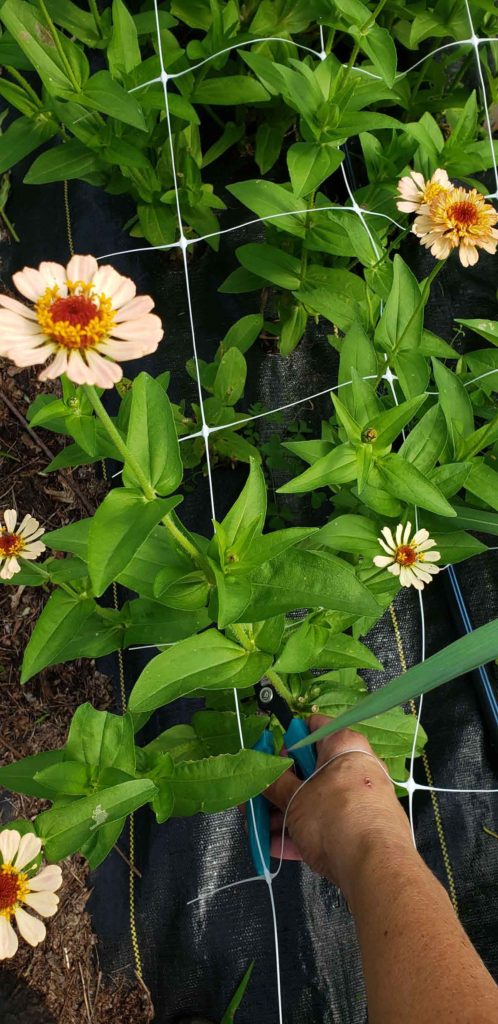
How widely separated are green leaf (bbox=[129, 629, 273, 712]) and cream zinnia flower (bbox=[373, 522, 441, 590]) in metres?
0.24

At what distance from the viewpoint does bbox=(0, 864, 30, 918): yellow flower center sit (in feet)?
2.68

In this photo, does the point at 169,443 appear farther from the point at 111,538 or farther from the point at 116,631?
the point at 116,631

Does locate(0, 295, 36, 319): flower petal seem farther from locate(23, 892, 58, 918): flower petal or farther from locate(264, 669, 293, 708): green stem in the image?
locate(264, 669, 293, 708): green stem

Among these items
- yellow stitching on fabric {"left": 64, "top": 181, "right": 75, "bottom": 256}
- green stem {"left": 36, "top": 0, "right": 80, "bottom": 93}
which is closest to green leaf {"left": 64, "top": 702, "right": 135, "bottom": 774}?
green stem {"left": 36, "top": 0, "right": 80, "bottom": 93}

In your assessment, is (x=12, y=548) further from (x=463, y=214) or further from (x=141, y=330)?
(x=463, y=214)

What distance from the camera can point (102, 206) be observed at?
77.4 inches

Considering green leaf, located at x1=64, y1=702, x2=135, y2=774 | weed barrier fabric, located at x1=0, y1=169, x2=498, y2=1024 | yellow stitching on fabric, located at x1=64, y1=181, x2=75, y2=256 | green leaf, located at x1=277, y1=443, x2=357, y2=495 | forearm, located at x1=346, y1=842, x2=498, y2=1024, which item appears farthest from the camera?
yellow stitching on fabric, located at x1=64, y1=181, x2=75, y2=256

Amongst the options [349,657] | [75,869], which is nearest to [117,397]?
[349,657]

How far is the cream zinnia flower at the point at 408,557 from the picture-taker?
114 centimetres

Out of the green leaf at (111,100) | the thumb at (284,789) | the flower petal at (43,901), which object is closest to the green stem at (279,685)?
the thumb at (284,789)

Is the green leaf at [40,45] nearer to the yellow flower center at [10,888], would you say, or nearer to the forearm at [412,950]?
the yellow flower center at [10,888]

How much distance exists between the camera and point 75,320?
2.07 feet

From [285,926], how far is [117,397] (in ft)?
4.03

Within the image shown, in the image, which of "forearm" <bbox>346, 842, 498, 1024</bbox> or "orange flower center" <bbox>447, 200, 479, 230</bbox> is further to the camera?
"orange flower center" <bbox>447, 200, 479, 230</bbox>
